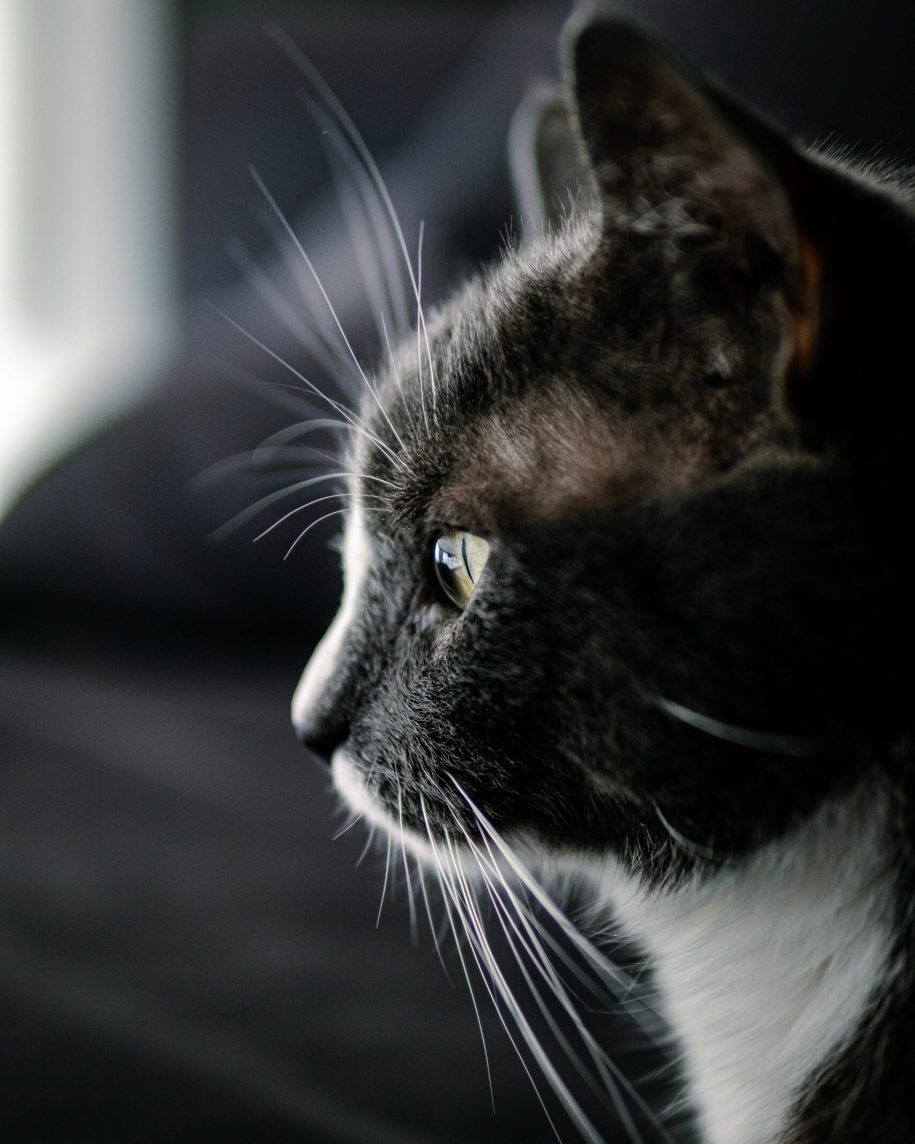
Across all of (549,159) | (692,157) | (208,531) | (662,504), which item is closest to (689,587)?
(662,504)

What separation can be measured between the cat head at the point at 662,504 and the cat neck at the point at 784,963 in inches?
0.9

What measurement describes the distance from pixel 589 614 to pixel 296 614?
0.74m

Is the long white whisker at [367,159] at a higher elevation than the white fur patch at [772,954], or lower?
higher

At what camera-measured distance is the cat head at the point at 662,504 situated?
13.6 inches

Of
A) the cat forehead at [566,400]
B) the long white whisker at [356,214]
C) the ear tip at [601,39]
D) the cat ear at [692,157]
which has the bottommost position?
the cat forehead at [566,400]

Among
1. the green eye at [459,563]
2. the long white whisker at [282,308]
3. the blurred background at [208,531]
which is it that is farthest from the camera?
the long white whisker at [282,308]

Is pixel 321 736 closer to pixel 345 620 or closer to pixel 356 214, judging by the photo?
pixel 345 620

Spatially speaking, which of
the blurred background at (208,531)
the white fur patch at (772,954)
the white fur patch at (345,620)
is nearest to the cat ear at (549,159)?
the blurred background at (208,531)

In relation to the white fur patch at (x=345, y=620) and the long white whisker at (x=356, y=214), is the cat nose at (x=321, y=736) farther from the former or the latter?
the long white whisker at (x=356, y=214)

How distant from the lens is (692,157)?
346mm

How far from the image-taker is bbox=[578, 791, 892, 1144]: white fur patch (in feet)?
1.32

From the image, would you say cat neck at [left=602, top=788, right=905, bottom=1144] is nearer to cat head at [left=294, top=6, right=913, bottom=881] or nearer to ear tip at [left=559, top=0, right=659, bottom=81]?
cat head at [left=294, top=6, right=913, bottom=881]

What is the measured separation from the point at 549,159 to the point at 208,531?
0.63m

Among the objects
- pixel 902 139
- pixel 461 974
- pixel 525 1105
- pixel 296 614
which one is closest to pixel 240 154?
pixel 296 614
